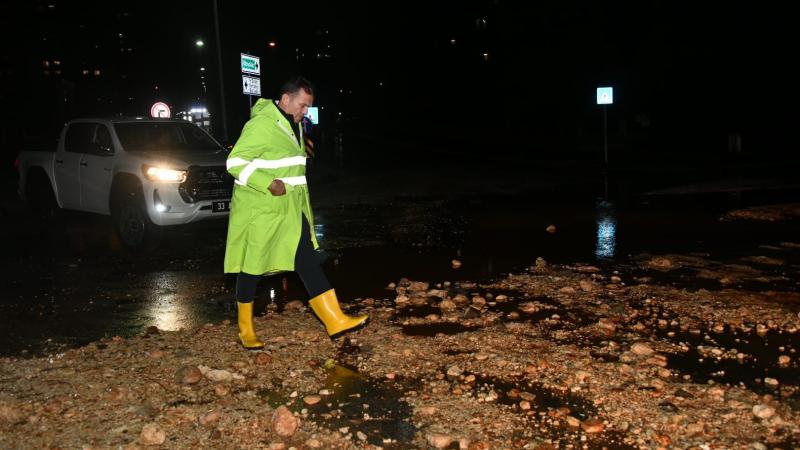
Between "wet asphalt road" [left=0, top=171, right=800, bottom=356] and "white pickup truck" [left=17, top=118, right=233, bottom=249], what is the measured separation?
1.55 feet

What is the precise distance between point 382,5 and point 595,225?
212 ft

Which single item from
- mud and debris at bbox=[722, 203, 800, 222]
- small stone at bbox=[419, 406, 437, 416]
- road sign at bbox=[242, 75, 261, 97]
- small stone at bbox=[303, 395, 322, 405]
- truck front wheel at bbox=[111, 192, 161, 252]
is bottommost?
small stone at bbox=[419, 406, 437, 416]

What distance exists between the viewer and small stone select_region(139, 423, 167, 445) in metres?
3.91

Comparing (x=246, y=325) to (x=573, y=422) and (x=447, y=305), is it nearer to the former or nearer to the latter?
(x=447, y=305)

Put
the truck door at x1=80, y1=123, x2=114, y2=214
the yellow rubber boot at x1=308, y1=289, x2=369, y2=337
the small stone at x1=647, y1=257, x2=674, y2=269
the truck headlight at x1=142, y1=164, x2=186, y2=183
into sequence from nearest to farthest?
the yellow rubber boot at x1=308, y1=289, x2=369, y2=337 → the small stone at x1=647, y1=257, x2=674, y2=269 → the truck headlight at x1=142, y1=164, x2=186, y2=183 → the truck door at x1=80, y1=123, x2=114, y2=214

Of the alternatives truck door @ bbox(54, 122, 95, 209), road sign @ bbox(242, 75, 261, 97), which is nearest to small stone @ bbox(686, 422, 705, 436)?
truck door @ bbox(54, 122, 95, 209)

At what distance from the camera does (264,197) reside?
208 inches

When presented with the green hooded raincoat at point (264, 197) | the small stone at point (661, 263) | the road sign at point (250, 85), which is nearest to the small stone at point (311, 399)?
the green hooded raincoat at point (264, 197)

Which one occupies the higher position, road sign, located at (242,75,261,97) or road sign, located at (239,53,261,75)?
road sign, located at (239,53,261,75)

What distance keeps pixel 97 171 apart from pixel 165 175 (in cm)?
165

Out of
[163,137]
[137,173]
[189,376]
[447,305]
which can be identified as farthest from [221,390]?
[163,137]

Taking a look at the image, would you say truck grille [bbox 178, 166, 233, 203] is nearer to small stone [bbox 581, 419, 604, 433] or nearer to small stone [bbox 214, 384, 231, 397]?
small stone [bbox 214, 384, 231, 397]

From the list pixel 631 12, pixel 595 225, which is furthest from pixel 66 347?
pixel 631 12

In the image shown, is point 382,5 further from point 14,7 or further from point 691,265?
point 691,265
